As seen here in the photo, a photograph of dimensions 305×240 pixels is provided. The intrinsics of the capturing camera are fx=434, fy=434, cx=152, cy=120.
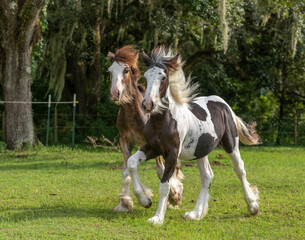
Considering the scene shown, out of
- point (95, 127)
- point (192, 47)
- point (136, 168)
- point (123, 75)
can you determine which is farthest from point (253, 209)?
point (192, 47)

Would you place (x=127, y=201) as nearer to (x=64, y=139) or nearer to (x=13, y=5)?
(x=13, y=5)

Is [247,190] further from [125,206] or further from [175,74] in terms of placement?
[175,74]

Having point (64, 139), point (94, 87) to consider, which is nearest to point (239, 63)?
point (94, 87)

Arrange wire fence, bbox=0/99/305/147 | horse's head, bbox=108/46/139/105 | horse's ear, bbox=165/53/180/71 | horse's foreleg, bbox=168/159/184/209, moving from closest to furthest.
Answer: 1. horse's ear, bbox=165/53/180/71
2. horse's head, bbox=108/46/139/105
3. horse's foreleg, bbox=168/159/184/209
4. wire fence, bbox=0/99/305/147

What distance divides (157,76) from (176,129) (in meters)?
0.72

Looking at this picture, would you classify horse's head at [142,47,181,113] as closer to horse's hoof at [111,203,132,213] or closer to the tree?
horse's hoof at [111,203,132,213]

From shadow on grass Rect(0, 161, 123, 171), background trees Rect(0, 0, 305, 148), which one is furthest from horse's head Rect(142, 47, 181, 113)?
background trees Rect(0, 0, 305, 148)

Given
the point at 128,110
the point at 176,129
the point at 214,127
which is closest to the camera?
the point at 176,129

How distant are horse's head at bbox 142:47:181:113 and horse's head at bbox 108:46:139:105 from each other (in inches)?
25.6

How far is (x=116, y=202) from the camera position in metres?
6.79

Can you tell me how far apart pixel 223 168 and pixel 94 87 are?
10.0 meters

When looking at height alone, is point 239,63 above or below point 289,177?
above

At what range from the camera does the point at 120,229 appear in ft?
16.6

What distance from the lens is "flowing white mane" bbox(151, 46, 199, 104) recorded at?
17.9 feet
